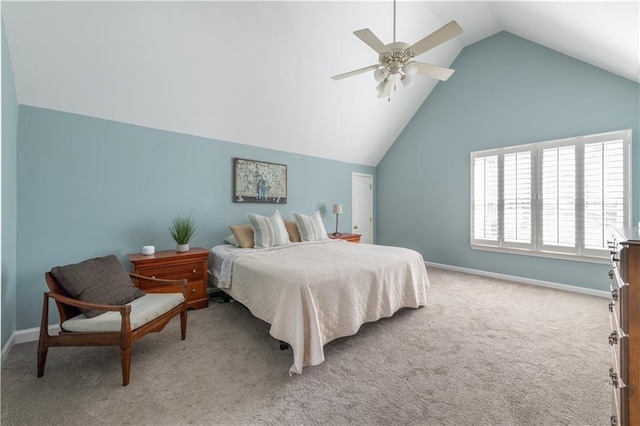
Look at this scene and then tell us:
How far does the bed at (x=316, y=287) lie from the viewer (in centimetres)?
205

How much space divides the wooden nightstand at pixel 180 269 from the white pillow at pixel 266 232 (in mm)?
663

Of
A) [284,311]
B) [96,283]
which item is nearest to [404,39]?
[284,311]

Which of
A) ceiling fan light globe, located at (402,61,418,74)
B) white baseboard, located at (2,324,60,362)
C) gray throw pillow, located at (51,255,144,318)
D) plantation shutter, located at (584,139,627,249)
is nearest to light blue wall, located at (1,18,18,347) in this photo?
white baseboard, located at (2,324,60,362)

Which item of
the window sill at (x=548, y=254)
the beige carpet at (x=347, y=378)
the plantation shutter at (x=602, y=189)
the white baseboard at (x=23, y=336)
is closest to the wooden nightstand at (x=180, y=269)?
the beige carpet at (x=347, y=378)

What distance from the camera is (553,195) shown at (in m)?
3.96

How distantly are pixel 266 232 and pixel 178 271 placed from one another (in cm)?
114

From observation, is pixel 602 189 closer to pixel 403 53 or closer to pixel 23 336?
pixel 403 53

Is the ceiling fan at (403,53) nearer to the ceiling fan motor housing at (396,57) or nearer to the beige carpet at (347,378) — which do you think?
the ceiling fan motor housing at (396,57)

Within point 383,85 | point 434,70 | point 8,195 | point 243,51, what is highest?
point 243,51

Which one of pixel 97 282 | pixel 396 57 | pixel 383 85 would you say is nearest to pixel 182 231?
pixel 97 282

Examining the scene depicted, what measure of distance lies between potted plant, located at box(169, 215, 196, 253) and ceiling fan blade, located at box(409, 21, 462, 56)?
3.27 meters

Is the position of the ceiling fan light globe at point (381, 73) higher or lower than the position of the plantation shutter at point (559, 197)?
higher

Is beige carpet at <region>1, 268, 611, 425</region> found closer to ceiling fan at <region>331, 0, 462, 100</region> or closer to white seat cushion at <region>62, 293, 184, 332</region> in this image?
white seat cushion at <region>62, 293, 184, 332</region>

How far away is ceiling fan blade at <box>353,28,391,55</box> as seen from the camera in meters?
2.22
